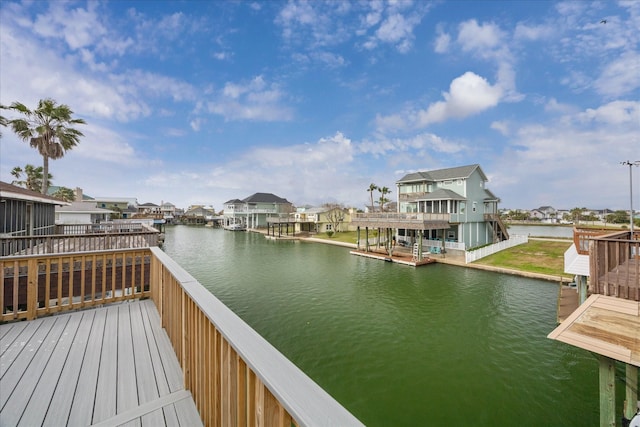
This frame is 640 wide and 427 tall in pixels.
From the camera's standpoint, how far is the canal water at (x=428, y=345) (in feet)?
16.9

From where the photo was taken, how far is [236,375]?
4.57 ft

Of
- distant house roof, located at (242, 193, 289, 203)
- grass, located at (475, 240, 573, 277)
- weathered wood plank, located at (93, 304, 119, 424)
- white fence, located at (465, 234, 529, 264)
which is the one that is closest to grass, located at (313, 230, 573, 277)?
grass, located at (475, 240, 573, 277)

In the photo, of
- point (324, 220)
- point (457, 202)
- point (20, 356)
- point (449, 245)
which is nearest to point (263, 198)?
point (324, 220)

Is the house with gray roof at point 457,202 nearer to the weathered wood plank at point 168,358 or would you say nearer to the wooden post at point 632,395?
the wooden post at point 632,395

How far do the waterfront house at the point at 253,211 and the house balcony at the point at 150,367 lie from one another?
4935cm

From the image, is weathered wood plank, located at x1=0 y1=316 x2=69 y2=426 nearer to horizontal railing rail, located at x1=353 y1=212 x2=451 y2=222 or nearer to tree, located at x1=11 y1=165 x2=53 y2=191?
horizontal railing rail, located at x1=353 y1=212 x2=451 y2=222

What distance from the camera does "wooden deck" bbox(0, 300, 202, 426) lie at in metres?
2.18

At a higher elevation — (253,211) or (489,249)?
(253,211)

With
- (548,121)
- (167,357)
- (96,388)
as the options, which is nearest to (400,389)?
(167,357)

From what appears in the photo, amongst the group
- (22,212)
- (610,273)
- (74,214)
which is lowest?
(610,273)

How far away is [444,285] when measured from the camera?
1320 centimetres

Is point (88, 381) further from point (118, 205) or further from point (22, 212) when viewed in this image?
point (118, 205)

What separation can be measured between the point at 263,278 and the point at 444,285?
10.00m

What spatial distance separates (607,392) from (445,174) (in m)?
23.8
